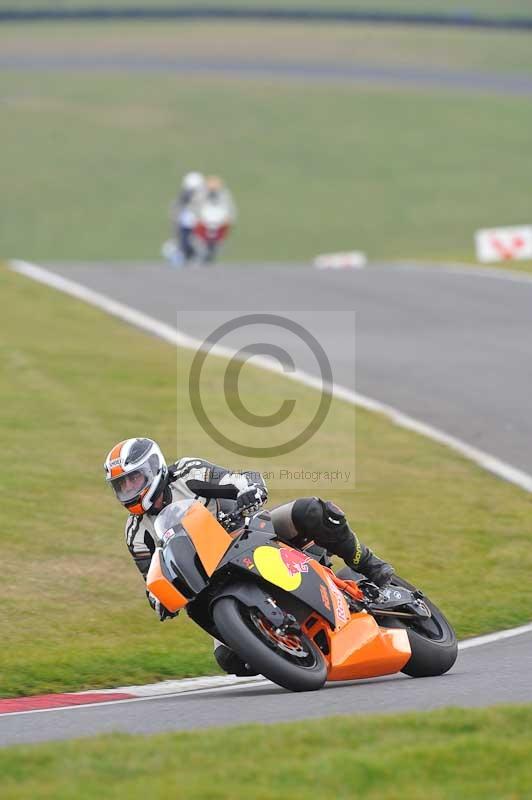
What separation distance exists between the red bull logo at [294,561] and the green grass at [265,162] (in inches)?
828

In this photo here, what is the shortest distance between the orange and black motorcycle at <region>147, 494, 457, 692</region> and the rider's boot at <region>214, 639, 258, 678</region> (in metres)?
0.35

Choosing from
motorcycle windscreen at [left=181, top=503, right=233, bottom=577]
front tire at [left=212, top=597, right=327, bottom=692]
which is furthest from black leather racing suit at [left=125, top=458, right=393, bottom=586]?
front tire at [left=212, top=597, right=327, bottom=692]

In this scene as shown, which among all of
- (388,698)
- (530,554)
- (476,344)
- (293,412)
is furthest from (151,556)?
(476,344)

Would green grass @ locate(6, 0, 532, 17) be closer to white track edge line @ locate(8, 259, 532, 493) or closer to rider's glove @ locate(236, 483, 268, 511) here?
white track edge line @ locate(8, 259, 532, 493)

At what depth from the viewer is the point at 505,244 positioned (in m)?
29.1

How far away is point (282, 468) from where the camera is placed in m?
14.0

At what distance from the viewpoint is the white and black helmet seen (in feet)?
25.5

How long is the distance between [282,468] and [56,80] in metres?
39.5

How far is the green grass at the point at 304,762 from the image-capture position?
212 inches

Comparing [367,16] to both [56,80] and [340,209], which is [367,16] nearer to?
[56,80]

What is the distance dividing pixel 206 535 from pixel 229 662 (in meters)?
0.96

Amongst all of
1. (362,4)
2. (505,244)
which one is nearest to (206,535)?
(505,244)
